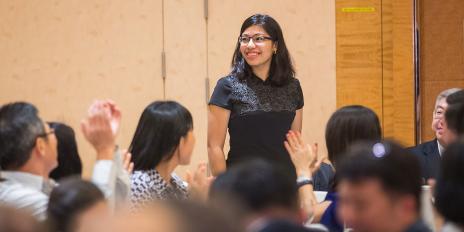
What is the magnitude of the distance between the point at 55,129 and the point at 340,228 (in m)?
1.21

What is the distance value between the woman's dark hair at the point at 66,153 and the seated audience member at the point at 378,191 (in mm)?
1372

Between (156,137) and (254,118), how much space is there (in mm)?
1051

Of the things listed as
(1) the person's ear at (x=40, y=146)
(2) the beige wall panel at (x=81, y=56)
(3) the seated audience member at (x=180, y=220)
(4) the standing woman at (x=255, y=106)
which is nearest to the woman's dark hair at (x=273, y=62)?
(4) the standing woman at (x=255, y=106)

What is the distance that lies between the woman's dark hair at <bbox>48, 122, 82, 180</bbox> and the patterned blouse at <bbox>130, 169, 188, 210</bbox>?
0.26 metres

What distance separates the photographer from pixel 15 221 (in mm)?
1424

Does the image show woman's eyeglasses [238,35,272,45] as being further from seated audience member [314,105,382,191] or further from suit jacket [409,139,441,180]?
seated audience member [314,105,382,191]

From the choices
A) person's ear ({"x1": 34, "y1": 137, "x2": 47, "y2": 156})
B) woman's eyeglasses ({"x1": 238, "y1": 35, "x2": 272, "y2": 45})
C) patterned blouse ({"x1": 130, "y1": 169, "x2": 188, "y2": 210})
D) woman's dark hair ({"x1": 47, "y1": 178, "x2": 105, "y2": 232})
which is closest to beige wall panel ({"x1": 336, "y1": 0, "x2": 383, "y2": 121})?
woman's eyeglasses ({"x1": 238, "y1": 35, "x2": 272, "y2": 45})

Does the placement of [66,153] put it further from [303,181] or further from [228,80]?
[228,80]

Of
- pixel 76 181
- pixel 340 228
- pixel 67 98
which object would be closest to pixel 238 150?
pixel 340 228

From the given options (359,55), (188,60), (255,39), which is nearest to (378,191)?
(255,39)

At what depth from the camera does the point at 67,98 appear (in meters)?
6.45

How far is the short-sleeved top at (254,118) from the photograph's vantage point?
428 centimetres

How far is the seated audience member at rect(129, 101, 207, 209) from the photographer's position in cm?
328

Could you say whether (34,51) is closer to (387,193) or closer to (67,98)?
(67,98)
